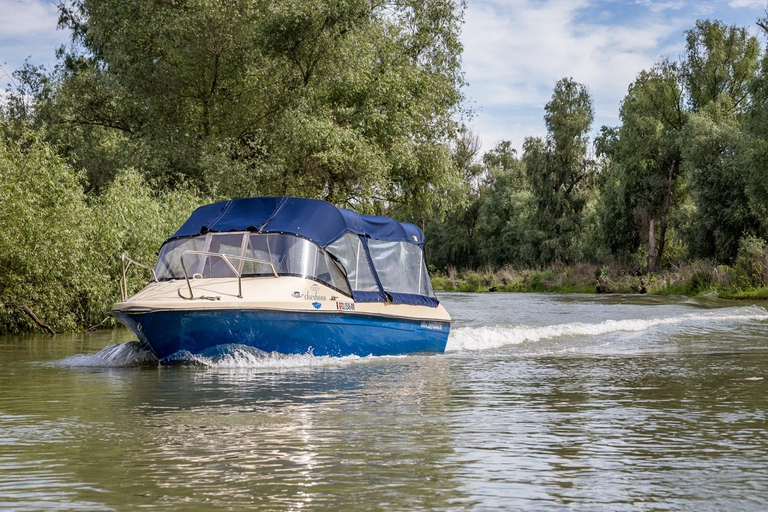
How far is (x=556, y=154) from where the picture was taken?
2584 inches

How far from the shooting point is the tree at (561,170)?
65.7m

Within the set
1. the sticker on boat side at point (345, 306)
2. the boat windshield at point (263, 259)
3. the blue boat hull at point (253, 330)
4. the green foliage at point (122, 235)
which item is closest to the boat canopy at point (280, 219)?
the boat windshield at point (263, 259)

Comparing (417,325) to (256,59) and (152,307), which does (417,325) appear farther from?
(256,59)

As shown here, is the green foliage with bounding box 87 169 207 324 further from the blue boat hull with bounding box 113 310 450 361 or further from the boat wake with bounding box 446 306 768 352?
the blue boat hull with bounding box 113 310 450 361

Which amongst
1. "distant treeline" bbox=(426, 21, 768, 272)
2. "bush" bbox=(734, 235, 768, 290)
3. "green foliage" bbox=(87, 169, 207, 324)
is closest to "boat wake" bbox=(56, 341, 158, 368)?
"green foliage" bbox=(87, 169, 207, 324)

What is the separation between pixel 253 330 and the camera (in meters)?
11.9

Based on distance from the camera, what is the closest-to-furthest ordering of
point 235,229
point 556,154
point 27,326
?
point 235,229 < point 27,326 < point 556,154

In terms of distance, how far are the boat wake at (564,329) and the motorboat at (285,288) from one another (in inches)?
82.0

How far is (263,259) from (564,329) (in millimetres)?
9717

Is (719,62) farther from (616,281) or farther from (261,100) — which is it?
(261,100)

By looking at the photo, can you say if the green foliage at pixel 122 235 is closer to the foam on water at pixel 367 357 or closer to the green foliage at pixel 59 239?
the green foliage at pixel 59 239

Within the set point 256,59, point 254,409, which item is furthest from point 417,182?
point 254,409

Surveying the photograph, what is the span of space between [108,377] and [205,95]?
21952mm

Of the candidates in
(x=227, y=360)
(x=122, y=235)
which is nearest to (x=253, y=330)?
(x=227, y=360)
